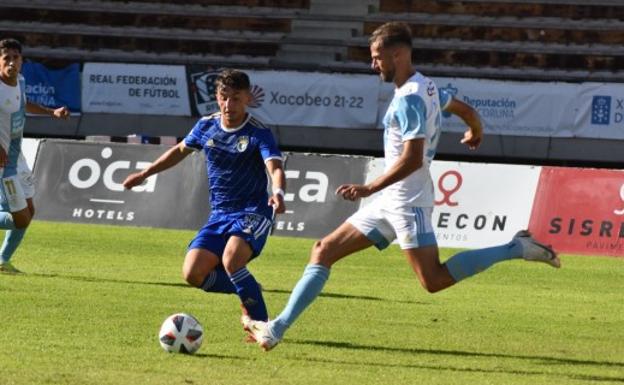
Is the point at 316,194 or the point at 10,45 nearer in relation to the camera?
the point at 10,45

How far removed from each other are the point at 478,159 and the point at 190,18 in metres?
8.76

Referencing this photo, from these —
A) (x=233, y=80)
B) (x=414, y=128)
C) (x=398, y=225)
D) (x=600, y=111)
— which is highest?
(x=414, y=128)

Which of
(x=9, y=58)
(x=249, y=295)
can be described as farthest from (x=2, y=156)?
(x=249, y=295)

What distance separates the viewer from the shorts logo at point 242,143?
31.3 ft

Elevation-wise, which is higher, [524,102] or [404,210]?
[404,210]

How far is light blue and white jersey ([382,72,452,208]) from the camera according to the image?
8.30 m

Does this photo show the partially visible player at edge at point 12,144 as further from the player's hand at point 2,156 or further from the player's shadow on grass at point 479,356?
the player's shadow on grass at point 479,356

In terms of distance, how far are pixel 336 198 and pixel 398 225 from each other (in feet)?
36.2

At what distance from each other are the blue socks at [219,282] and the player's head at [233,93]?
103 centimetres

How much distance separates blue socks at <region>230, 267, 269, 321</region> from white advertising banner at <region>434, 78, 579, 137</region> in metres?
20.7

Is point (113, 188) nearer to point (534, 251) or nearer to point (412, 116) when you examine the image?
point (534, 251)

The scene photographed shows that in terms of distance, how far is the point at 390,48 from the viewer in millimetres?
8359

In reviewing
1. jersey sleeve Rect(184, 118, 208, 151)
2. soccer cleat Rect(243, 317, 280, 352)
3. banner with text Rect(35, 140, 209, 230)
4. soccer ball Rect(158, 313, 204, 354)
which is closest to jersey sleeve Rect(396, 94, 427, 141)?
soccer cleat Rect(243, 317, 280, 352)

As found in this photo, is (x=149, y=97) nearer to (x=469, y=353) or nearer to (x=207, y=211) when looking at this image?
(x=207, y=211)
